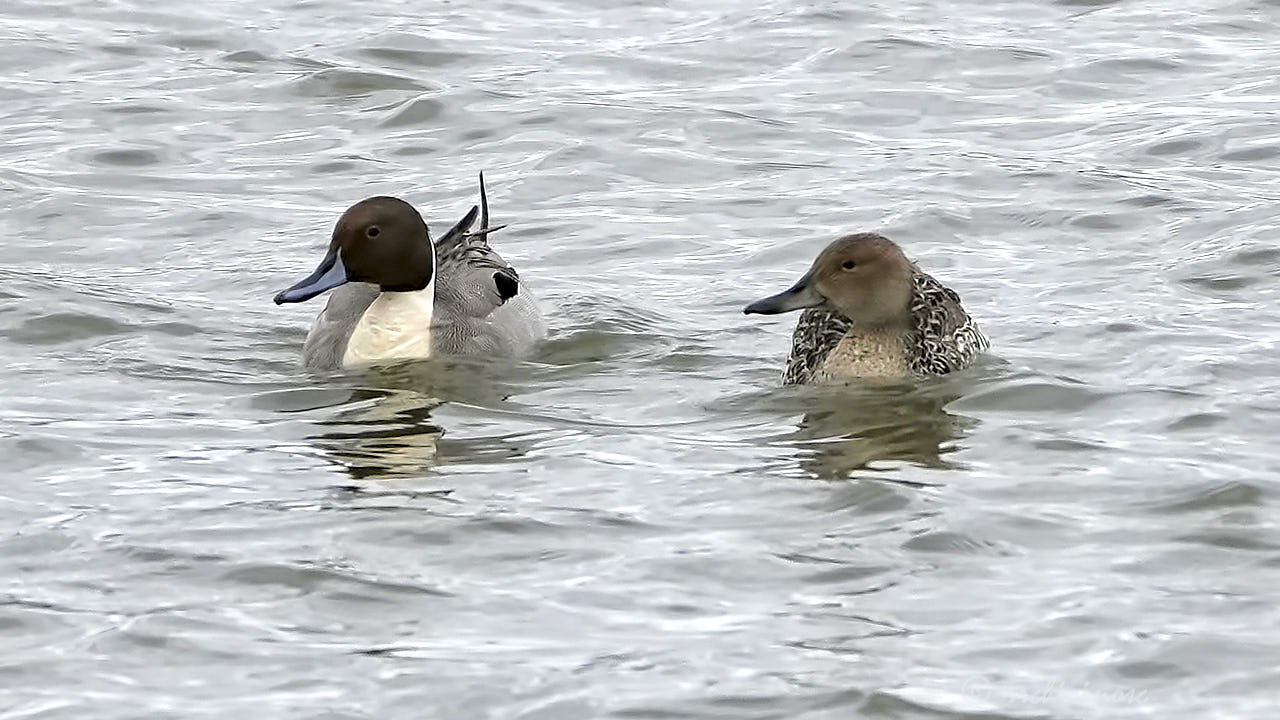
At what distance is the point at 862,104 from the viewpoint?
609 inches

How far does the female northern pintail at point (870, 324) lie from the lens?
10.2m

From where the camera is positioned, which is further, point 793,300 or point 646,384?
point 646,384

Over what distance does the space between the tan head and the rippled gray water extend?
36cm

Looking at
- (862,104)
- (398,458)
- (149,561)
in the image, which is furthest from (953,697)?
(862,104)

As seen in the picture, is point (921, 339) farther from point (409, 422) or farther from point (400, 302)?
point (400, 302)

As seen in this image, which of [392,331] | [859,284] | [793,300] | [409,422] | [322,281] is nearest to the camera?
[409,422]

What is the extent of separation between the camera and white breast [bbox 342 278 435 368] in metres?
10.9

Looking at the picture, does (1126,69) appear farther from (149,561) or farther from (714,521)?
(149,561)

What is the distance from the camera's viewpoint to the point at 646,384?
10.4 meters

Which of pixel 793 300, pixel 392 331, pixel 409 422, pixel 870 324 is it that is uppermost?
pixel 793 300

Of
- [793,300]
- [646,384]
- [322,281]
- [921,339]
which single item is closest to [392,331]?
[322,281]

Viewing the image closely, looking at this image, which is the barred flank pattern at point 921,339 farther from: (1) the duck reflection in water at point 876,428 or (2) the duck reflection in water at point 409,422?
(2) the duck reflection in water at point 409,422

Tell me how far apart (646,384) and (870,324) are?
37.6 inches

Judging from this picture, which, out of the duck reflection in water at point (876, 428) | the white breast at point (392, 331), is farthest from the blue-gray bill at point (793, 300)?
the white breast at point (392, 331)
